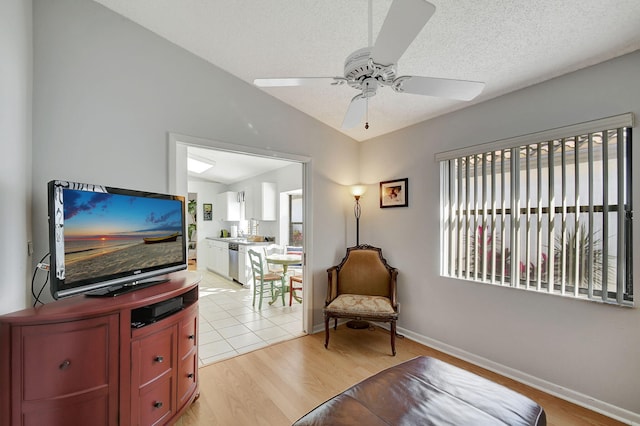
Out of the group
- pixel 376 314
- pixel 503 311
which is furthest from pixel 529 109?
pixel 376 314

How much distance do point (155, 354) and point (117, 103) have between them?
1.88m

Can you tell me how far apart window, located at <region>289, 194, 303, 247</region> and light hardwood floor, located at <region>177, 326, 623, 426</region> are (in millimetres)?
2850

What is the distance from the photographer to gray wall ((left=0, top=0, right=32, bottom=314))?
56.0 inches

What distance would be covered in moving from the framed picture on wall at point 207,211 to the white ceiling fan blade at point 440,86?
Result: 7.21 meters

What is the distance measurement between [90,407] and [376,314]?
228 cm

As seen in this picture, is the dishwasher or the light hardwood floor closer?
the light hardwood floor

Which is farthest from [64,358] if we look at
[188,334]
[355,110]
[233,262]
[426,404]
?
[233,262]

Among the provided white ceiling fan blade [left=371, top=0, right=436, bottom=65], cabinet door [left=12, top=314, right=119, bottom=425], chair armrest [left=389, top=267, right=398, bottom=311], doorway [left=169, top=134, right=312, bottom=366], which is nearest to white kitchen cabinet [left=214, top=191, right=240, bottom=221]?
doorway [left=169, top=134, right=312, bottom=366]

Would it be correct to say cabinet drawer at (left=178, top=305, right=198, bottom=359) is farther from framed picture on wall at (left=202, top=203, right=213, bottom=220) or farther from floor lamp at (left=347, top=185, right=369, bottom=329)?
framed picture on wall at (left=202, top=203, right=213, bottom=220)

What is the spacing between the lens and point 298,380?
2426mm

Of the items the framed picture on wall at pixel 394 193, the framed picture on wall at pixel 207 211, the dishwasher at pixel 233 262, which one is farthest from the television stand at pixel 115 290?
the framed picture on wall at pixel 207 211

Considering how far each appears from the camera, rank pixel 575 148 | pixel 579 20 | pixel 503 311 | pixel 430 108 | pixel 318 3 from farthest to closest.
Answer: pixel 430 108, pixel 503 311, pixel 575 148, pixel 318 3, pixel 579 20

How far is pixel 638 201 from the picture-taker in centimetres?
186

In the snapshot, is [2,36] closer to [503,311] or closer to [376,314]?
[376,314]
